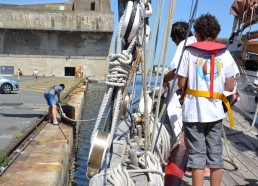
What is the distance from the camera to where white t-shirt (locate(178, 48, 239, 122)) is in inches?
122

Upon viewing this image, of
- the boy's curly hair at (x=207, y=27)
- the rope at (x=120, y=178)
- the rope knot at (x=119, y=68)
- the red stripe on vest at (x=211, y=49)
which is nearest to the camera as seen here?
the rope at (x=120, y=178)

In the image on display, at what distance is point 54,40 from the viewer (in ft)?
145

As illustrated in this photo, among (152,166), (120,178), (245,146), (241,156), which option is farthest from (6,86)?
(120,178)

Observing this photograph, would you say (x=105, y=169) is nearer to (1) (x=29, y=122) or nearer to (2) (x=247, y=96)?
(2) (x=247, y=96)

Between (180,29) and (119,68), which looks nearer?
(119,68)

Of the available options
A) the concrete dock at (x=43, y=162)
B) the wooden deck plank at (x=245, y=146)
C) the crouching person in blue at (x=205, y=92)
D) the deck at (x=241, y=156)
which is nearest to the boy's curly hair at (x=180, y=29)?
the crouching person in blue at (x=205, y=92)

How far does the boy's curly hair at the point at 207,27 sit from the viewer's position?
319cm

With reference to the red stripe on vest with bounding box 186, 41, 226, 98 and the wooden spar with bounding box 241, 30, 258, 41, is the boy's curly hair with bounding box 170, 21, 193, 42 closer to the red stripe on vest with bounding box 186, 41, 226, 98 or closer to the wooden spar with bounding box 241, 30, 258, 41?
the red stripe on vest with bounding box 186, 41, 226, 98

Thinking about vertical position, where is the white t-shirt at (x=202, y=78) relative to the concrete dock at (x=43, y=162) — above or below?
above

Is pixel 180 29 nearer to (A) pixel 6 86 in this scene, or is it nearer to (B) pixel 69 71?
(A) pixel 6 86

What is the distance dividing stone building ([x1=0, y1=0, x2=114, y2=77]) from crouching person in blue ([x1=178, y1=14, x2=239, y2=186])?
40754 mm

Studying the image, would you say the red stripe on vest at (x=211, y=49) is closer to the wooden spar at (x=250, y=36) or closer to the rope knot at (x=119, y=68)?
the rope knot at (x=119, y=68)

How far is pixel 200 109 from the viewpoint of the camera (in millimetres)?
3096

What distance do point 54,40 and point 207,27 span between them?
140 feet
